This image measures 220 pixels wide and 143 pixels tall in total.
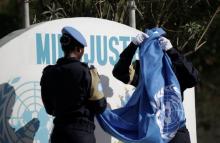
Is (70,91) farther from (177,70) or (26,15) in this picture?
(26,15)

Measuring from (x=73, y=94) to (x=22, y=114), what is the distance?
0.81 metres

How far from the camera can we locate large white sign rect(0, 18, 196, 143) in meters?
6.55

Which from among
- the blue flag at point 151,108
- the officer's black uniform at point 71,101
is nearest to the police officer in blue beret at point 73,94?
the officer's black uniform at point 71,101

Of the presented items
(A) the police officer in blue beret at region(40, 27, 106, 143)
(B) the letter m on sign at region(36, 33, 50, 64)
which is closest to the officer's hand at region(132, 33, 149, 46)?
(A) the police officer in blue beret at region(40, 27, 106, 143)

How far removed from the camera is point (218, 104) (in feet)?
62.3

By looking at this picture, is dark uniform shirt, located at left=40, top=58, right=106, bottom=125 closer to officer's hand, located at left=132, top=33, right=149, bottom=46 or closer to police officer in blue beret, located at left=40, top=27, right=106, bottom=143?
police officer in blue beret, located at left=40, top=27, right=106, bottom=143

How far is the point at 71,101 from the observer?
19.5 ft

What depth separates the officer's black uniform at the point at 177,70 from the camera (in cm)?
635

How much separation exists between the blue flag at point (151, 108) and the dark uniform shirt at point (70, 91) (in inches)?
17.8

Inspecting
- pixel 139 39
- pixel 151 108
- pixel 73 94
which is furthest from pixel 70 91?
pixel 139 39

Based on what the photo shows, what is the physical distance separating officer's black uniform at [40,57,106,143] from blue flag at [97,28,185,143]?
46cm

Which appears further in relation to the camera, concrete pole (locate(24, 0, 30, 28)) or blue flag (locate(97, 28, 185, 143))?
concrete pole (locate(24, 0, 30, 28))

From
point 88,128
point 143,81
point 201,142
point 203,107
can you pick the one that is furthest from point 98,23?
point 203,107

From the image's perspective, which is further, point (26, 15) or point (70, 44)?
point (26, 15)
